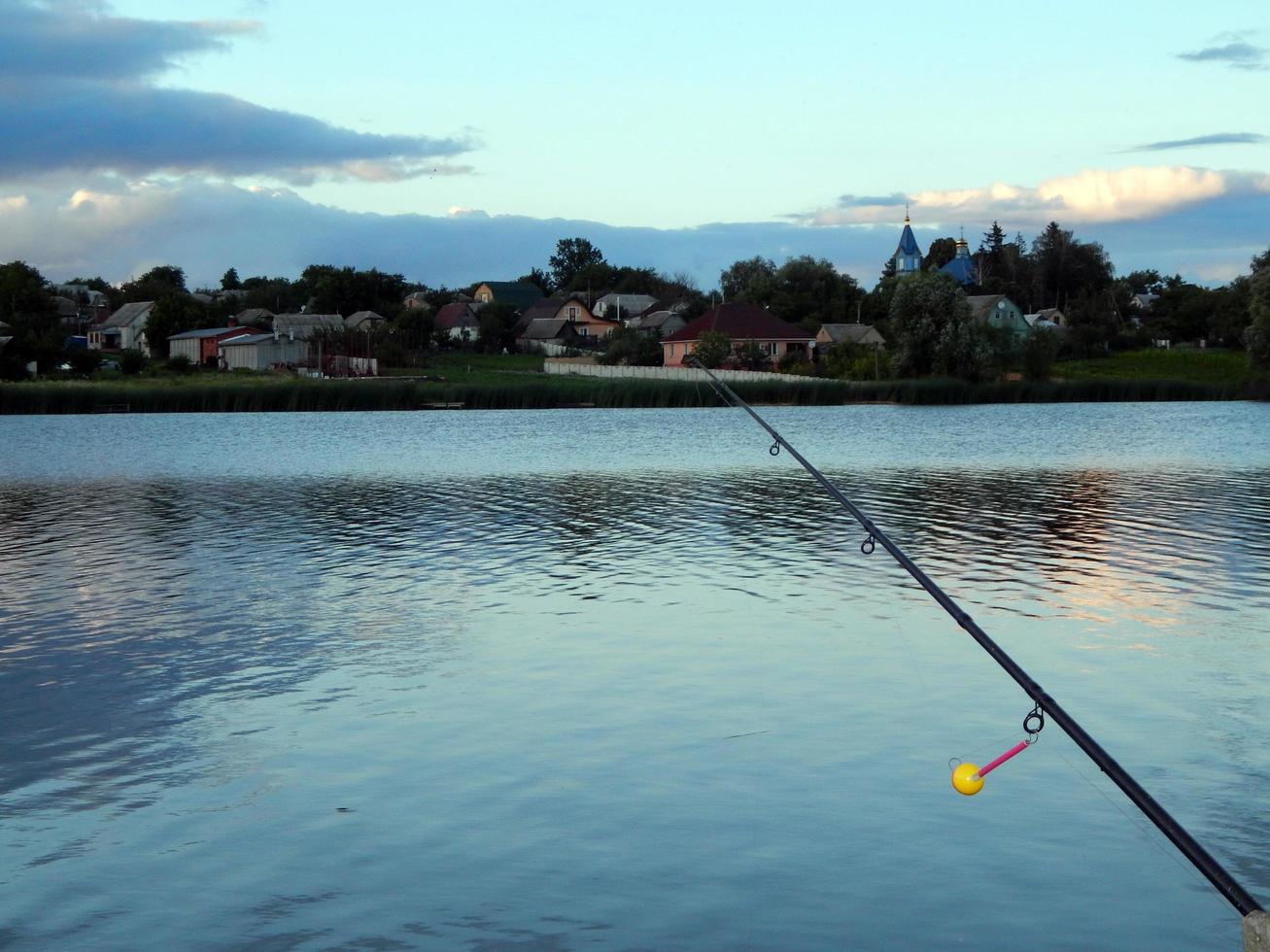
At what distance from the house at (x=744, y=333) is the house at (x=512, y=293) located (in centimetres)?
5935

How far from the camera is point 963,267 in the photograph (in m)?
163

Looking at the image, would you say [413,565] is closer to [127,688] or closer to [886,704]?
[127,688]

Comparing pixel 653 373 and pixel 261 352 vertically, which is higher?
pixel 261 352

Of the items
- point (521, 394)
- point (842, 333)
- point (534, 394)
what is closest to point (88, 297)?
point (842, 333)

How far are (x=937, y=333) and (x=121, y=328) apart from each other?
325 ft

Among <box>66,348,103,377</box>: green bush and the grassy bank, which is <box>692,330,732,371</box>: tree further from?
<box>66,348,103,377</box>: green bush

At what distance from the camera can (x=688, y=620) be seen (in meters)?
14.5

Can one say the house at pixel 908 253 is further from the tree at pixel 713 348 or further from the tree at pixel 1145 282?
the tree at pixel 713 348

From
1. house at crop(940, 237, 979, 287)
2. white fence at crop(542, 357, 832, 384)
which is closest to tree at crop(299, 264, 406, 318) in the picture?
white fence at crop(542, 357, 832, 384)

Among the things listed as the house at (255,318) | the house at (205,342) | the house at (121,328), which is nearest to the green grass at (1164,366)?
the house at (205,342)

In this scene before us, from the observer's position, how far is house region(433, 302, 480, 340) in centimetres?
13738

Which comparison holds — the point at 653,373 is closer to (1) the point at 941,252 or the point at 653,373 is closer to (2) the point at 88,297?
(1) the point at 941,252

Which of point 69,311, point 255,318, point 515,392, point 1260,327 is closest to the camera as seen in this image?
point 515,392

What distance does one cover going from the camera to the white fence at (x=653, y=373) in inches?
3553
